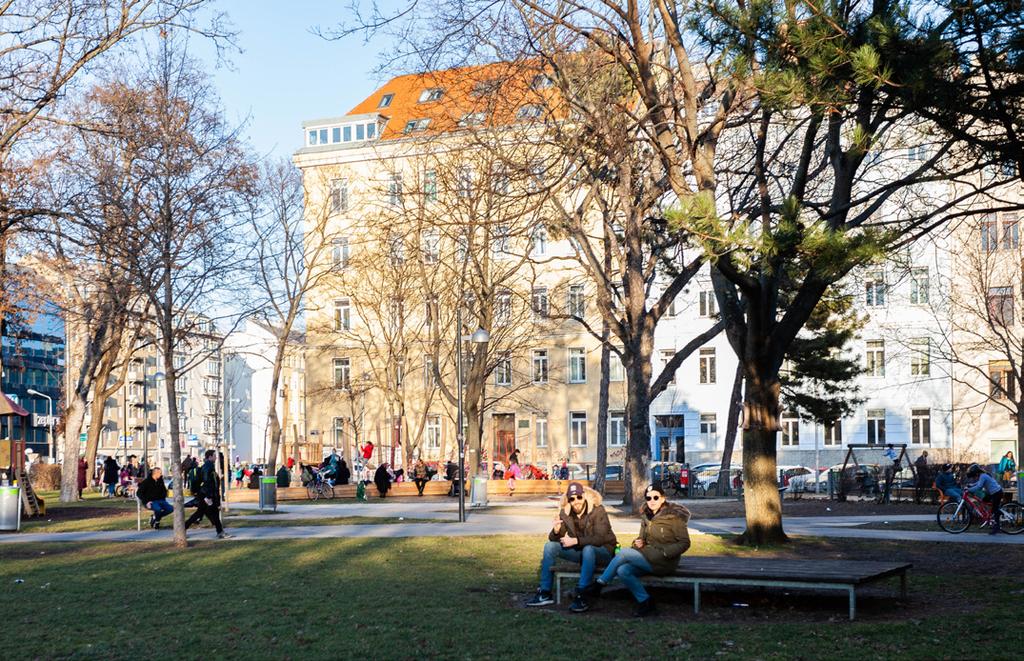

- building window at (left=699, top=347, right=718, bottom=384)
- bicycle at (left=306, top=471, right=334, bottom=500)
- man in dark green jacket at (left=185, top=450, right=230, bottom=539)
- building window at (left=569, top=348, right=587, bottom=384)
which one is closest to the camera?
man in dark green jacket at (left=185, top=450, right=230, bottom=539)

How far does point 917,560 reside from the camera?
1802cm

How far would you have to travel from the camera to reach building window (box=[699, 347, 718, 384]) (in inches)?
2611

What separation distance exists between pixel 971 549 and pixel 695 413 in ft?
153

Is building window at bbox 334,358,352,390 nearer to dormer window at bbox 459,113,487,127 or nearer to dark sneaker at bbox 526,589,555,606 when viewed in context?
dormer window at bbox 459,113,487,127

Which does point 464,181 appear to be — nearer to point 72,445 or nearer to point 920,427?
point 72,445

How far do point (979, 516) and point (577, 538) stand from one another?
1405 cm

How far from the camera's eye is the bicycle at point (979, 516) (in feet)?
78.9

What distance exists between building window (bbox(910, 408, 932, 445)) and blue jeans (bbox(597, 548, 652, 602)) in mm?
53211

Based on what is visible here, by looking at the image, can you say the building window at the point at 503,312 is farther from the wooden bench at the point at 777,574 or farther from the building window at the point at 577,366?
the wooden bench at the point at 777,574

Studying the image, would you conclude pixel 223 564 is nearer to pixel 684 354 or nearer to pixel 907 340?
pixel 684 354

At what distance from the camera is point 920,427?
62.2m

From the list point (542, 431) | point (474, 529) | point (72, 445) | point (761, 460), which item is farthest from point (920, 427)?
point (761, 460)

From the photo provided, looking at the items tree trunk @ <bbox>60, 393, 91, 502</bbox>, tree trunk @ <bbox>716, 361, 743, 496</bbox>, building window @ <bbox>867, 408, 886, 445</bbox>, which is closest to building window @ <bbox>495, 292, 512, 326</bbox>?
tree trunk @ <bbox>716, 361, 743, 496</bbox>

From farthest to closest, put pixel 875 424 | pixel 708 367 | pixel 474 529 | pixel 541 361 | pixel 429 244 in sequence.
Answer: pixel 541 361 → pixel 708 367 → pixel 875 424 → pixel 429 244 → pixel 474 529
